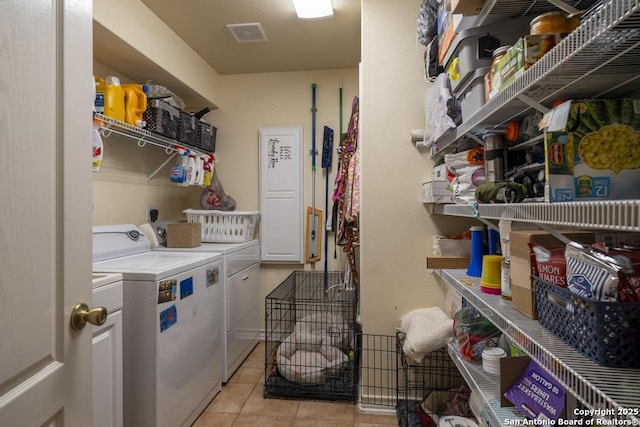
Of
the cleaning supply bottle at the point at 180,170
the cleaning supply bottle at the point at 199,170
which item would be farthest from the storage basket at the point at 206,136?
the cleaning supply bottle at the point at 180,170

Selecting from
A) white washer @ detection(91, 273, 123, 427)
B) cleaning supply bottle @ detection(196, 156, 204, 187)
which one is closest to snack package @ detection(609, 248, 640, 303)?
white washer @ detection(91, 273, 123, 427)

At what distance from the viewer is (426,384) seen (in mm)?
2066

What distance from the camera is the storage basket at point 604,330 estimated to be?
2.13 feet

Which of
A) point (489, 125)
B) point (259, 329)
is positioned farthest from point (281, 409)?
point (489, 125)

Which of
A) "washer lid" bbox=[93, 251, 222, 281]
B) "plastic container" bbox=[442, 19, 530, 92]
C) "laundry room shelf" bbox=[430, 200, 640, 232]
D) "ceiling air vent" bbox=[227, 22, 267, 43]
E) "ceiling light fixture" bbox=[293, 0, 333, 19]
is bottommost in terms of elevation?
"washer lid" bbox=[93, 251, 222, 281]

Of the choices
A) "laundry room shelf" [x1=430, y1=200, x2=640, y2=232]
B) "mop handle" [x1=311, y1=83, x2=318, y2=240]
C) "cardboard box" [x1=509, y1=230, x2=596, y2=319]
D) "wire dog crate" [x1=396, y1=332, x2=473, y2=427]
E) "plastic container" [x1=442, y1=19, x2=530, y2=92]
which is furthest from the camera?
"mop handle" [x1=311, y1=83, x2=318, y2=240]

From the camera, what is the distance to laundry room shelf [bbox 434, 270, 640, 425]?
578mm

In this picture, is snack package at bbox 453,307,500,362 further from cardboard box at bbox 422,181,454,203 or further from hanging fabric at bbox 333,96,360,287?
hanging fabric at bbox 333,96,360,287

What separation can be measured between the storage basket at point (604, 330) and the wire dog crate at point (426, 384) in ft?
4.37

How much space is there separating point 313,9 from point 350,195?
4.00 feet

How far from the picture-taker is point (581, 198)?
77 centimetres

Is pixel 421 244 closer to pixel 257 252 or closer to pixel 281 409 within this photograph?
pixel 281 409

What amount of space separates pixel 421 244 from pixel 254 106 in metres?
2.11

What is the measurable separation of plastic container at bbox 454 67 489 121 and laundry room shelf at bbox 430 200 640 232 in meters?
0.41
